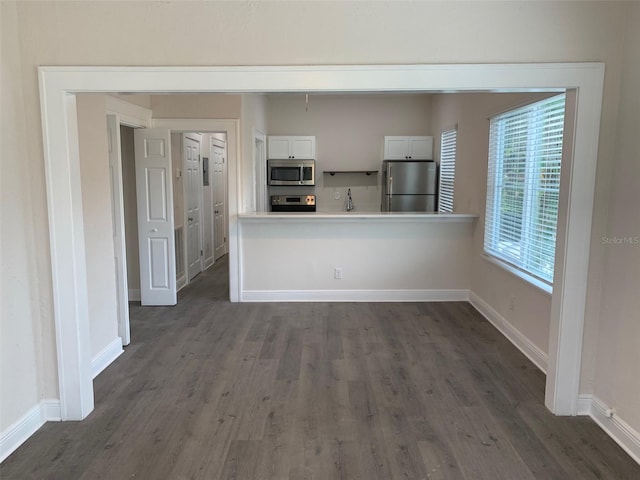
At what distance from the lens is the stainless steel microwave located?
7082 millimetres

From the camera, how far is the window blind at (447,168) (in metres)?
6.01

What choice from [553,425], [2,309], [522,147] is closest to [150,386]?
[2,309]

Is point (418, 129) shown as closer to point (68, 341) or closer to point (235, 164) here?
point (235, 164)

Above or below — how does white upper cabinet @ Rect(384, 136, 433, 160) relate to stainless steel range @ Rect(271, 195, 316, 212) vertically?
above

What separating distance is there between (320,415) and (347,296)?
8.28 feet

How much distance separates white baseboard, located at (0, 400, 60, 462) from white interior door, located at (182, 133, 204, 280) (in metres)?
3.51

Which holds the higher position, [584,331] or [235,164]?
[235,164]

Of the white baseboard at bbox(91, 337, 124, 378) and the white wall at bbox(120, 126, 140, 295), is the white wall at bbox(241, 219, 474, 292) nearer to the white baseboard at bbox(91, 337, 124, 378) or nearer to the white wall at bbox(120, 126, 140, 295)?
the white wall at bbox(120, 126, 140, 295)

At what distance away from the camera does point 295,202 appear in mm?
7254

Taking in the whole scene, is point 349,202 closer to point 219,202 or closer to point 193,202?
point 219,202

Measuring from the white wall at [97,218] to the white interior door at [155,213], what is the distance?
4.00 feet

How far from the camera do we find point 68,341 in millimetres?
2717

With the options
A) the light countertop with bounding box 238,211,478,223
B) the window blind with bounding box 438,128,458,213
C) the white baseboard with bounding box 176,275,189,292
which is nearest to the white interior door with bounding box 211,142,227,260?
the white baseboard with bounding box 176,275,189,292

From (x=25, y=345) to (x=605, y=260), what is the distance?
3.39 metres
